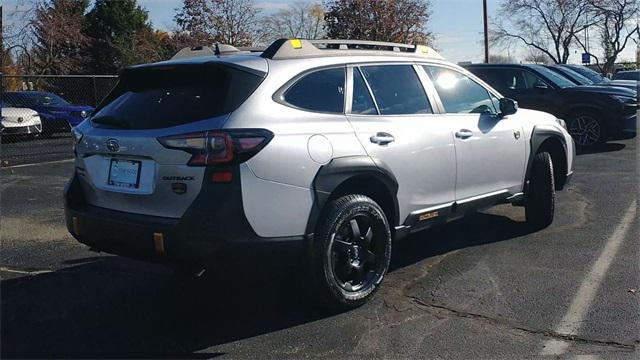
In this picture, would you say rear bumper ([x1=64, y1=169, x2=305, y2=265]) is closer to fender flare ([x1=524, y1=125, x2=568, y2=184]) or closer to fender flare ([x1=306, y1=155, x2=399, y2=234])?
fender flare ([x1=306, y1=155, x2=399, y2=234])

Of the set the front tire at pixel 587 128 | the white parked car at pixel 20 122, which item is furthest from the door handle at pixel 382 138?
the white parked car at pixel 20 122

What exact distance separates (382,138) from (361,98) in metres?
0.35

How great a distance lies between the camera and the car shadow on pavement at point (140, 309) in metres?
3.75

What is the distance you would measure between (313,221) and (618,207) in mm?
4794

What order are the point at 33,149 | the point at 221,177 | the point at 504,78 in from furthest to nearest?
the point at 33,149 < the point at 504,78 < the point at 221,177

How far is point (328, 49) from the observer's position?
470cm

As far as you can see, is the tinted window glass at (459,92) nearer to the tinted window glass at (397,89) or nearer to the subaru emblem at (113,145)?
the tinted window glass at (397,89)

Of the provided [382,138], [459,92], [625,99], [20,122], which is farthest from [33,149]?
[625,99]

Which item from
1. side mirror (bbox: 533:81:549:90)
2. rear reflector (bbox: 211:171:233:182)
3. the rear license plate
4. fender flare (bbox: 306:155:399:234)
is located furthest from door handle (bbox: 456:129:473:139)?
side mirror (bbox: 533:81:549:90)

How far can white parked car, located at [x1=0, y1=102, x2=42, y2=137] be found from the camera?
50.9 feet

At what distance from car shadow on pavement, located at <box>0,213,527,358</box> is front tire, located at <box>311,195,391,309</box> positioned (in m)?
0.17

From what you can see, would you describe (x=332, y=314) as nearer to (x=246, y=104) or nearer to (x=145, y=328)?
(x=145, y=328)

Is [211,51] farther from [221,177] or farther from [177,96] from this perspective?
[221,177]

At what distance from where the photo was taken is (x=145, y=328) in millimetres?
3988
